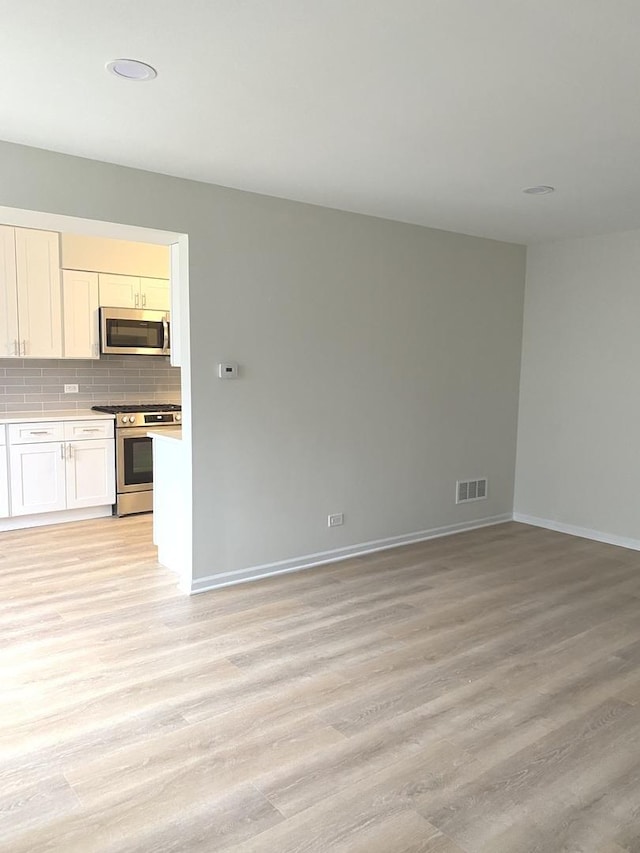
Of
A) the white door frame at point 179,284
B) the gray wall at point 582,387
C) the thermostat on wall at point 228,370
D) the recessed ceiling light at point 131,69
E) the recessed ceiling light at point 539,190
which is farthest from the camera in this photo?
the gray wall at point 582,387

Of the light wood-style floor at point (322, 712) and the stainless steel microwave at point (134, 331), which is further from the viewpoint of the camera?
the stainless steel microwave at point (134, 331)

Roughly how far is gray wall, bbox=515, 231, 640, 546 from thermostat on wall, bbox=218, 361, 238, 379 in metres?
3.01

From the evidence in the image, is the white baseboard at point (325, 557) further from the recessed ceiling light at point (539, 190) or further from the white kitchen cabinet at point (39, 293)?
the white kitchen cabinet at point (39, 293)

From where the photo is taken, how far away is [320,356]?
14.5 feet

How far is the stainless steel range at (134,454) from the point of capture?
577cm

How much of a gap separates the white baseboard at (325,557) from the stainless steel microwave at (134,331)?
2756mm

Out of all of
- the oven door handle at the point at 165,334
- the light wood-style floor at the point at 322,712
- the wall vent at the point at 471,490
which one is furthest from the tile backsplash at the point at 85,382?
the wall vent at the point at 471,490

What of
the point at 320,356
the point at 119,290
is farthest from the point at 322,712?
the point at 119,290

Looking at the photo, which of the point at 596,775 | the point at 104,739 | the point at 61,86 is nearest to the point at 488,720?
the point at 596,775

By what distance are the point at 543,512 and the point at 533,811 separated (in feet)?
12.8

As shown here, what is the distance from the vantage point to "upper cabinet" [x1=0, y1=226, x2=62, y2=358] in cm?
524

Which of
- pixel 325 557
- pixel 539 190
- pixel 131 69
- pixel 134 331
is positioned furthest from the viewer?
pixel 134 331

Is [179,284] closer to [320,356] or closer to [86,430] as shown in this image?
[320,356]

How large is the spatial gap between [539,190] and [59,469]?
14.4 ft
